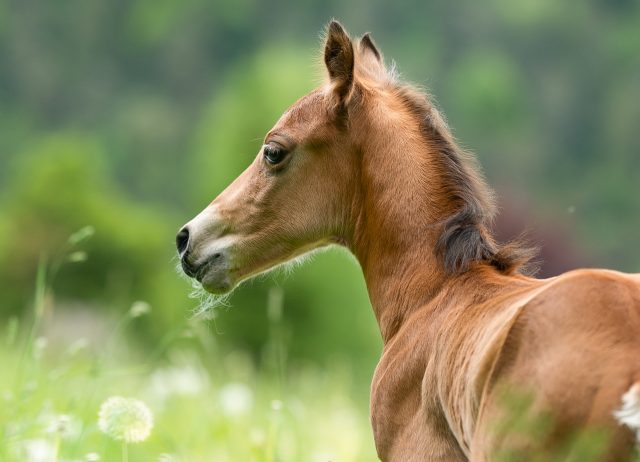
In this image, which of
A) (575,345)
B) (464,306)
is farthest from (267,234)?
(575,345)

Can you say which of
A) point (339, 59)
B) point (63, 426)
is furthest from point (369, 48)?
point (63, 426)

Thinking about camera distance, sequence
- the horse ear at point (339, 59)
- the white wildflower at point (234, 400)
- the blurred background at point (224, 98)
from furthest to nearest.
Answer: the blurred background at point (224, 98)
the white wildflower at point (234, 400)
the horse ear at point (339, 59)

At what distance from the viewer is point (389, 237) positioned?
5.55 meters

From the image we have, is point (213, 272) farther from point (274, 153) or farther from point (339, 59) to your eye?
point (339, 59)

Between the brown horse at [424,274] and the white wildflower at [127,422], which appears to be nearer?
the brown horse at [424,274]

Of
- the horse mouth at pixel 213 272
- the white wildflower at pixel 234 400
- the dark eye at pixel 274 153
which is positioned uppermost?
the dark eye at pixel 274 153

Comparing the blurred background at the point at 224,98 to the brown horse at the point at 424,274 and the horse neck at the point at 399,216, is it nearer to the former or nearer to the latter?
the brown horse at the point at 424,274

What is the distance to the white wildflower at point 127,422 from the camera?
514 cm

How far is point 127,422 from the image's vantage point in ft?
16.9

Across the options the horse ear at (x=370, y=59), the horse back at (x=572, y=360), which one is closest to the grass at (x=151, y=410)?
the horse ear at (x=370, y=59)

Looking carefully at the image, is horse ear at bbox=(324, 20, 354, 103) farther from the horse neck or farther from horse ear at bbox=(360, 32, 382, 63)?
horse ear at bbox=(360, 32, 382, 63)

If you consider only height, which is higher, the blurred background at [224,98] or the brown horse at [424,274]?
the brown horse at [424,274]

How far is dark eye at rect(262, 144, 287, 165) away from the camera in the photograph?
5785 mm

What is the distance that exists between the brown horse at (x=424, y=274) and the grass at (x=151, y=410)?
0.63m
